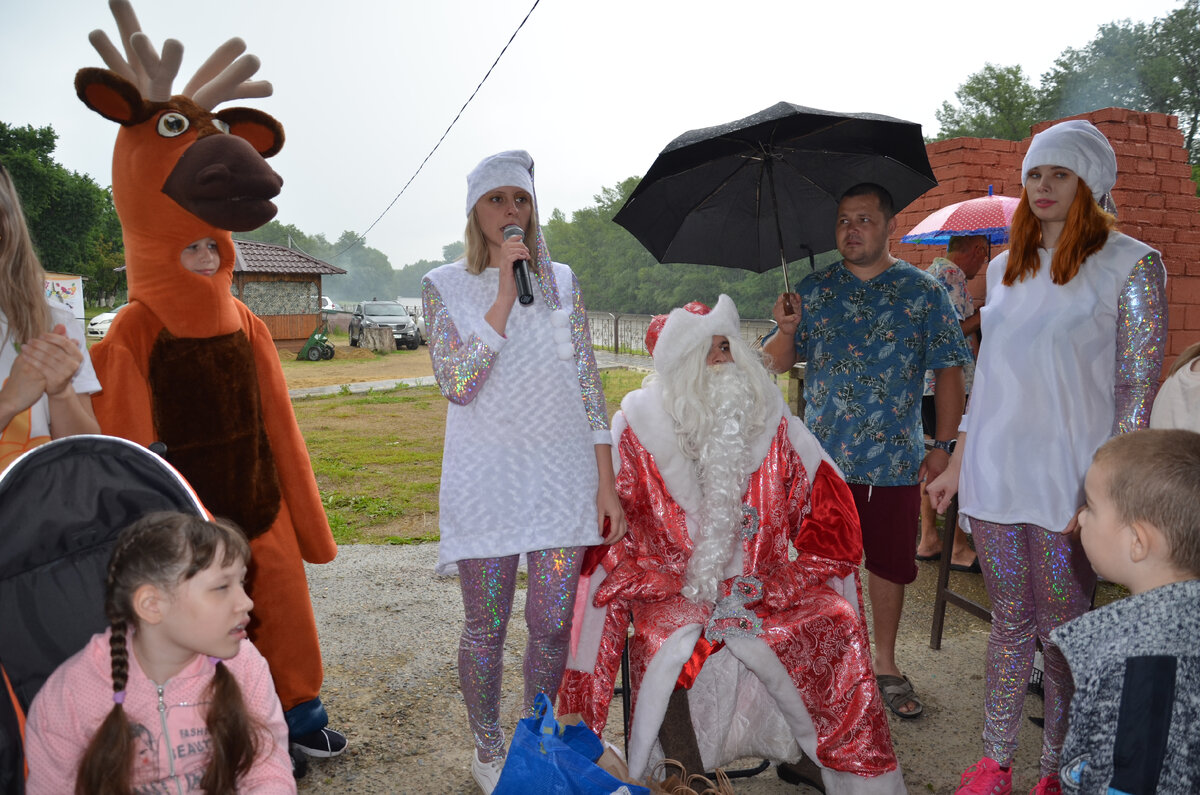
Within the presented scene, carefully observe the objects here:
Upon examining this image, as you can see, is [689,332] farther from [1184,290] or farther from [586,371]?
[1184,290]

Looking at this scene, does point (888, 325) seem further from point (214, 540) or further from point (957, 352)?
point (214, 540)

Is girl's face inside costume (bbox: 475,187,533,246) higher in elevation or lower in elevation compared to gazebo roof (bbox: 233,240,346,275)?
lower

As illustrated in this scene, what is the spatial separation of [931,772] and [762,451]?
1.28 metres

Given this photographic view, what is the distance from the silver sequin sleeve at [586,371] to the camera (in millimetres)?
2553

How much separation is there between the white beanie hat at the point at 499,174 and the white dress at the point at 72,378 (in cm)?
112

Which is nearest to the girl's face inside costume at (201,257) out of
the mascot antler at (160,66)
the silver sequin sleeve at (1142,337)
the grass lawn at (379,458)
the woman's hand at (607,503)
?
the mascot antler at (160,66)

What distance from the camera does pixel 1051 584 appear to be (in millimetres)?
2418

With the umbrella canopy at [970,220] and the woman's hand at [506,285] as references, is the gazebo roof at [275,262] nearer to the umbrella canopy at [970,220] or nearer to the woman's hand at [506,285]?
the umbrella canopy at [970,220]

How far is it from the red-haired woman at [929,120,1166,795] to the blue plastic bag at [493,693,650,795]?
1291mm

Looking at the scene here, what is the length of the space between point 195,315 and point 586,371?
121cm

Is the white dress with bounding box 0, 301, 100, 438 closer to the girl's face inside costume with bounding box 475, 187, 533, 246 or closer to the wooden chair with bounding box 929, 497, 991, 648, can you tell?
the girl's face inside costume with bounding box 475, 187, 533, 246

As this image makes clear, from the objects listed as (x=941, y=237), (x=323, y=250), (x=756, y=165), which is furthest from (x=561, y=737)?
(x=323, y=250)

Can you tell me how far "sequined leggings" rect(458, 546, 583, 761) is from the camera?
248 cm

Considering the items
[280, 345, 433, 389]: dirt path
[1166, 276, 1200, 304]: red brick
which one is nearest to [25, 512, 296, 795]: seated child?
[1166, 276, 1200, 304]: red brick
